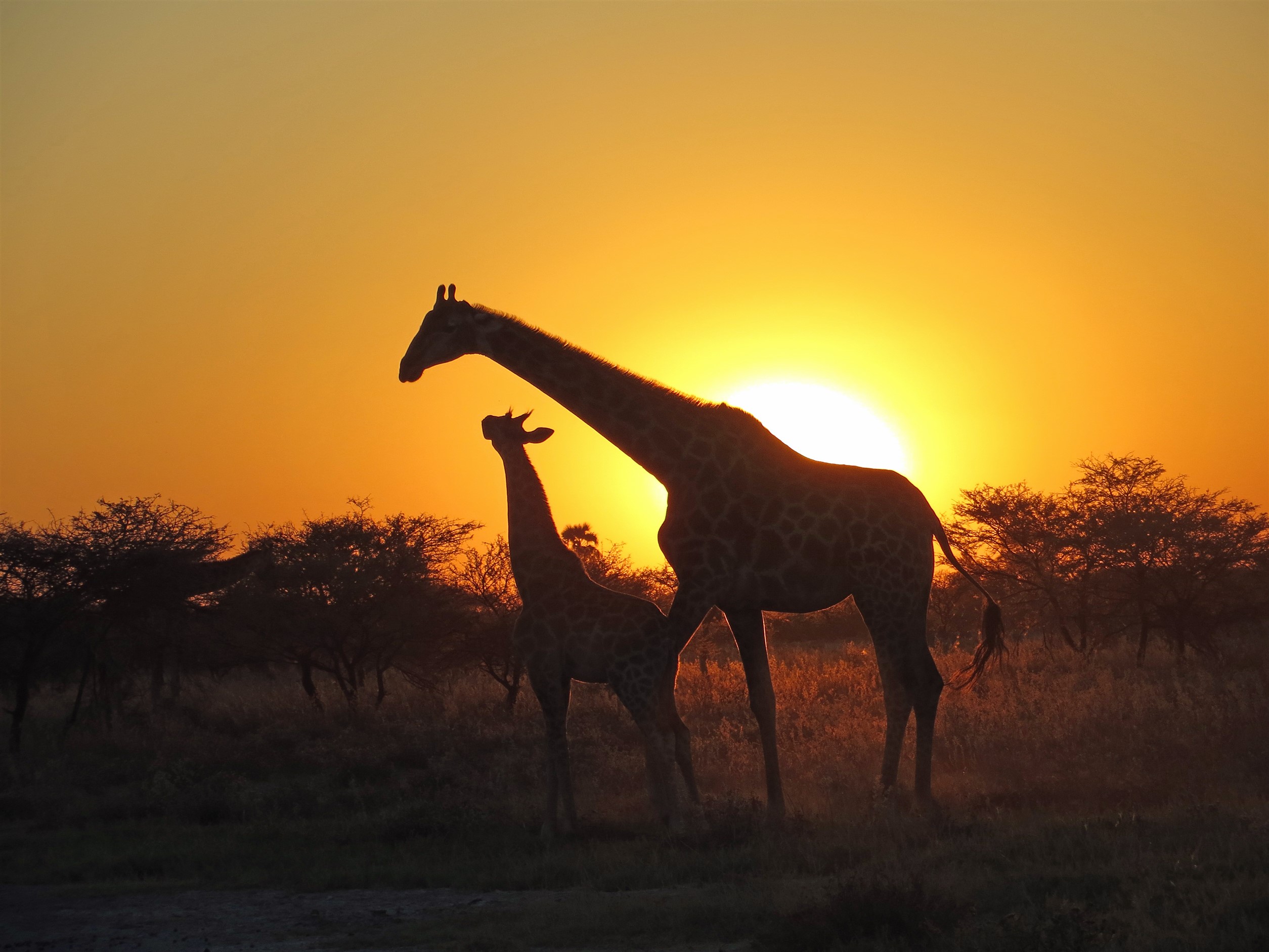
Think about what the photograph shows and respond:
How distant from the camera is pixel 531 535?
42.3 ft

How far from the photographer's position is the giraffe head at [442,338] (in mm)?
12430

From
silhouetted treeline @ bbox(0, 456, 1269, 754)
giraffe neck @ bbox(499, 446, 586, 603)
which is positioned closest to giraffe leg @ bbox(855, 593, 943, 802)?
giraffe neck @ bbox(499, 446, 586, 603)

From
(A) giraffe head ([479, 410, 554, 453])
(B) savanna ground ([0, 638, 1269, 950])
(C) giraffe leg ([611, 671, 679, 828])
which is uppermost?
(A) giraffe head ([479, 410, 554, 453])

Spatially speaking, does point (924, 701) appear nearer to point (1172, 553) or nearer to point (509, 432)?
point (509, 432)

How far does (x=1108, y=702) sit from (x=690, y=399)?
31.5 feet

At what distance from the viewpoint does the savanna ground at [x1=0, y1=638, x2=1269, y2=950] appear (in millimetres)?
7871

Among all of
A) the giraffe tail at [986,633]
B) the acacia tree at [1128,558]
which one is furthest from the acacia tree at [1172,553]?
the giraffe tail at [986,633]

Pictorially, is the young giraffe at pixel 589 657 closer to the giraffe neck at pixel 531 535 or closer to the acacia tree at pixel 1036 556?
the giraffe neck at pixel 531 535

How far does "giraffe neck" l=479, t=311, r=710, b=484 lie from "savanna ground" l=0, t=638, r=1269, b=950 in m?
→ 3.74

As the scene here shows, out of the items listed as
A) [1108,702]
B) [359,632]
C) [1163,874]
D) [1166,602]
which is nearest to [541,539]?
[1163,874]

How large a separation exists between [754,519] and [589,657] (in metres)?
2.15

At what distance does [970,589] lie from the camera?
32969 millimetres

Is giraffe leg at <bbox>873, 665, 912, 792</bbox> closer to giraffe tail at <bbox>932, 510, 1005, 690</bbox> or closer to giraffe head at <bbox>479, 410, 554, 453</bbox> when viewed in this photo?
giraffe tail at <bbox>932, 510, 1005, 690</bbox>

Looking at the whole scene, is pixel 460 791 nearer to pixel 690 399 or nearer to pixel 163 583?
pixel 690 399
